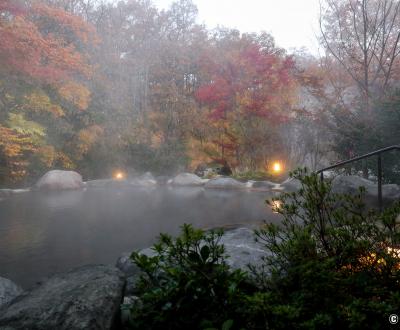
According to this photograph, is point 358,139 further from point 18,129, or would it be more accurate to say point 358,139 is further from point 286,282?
point 18,129

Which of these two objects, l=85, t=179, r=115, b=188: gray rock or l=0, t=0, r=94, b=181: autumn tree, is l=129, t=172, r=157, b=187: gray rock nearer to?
l=85, t=179, r=115, b=188: gray rock

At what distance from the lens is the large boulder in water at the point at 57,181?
52.7 ft

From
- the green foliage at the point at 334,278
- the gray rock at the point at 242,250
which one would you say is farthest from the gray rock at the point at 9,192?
the green foliage at the point at 334,278

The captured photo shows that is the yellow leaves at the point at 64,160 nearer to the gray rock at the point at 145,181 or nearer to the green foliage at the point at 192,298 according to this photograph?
the gray rock at the point at 145,181

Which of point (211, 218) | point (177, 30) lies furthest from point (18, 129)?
point (177, 30)

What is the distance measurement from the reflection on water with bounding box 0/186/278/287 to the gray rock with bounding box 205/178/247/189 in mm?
1379

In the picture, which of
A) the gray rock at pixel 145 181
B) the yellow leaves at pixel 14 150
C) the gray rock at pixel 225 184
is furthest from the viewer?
the gray rock at pixel 145 181

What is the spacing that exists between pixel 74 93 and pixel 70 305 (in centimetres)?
1628

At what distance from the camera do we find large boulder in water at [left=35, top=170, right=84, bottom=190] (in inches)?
633

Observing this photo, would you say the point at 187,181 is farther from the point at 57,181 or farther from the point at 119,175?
the point at 57,181

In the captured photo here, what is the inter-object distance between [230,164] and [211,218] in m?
11.1

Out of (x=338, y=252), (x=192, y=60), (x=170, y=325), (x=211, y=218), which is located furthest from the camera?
(x=192, y=60)

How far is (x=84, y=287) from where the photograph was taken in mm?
2311

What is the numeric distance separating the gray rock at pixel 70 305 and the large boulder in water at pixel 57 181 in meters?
14.6
